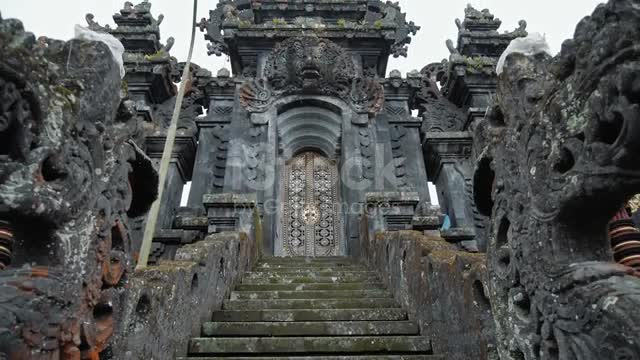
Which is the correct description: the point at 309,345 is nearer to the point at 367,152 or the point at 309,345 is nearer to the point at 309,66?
the point at 367,152

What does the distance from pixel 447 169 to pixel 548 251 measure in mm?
9574

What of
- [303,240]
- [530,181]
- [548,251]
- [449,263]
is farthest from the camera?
[303,240]

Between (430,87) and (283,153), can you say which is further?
(430,87)

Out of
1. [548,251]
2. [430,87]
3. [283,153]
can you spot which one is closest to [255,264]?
[283,153]

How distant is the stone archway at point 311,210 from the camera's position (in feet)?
32.9

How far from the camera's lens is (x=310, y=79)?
1099 centimetres

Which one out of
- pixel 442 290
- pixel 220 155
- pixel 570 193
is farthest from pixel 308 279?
pixel 220 155

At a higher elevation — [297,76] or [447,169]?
[297,76]

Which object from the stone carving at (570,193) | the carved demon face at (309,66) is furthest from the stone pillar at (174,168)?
the stone carving at (570,193)

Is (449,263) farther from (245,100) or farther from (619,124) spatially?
(245,100)

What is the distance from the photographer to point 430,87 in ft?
43.1

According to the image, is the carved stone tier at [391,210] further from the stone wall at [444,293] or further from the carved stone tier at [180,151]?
the carved stone tier at [180,151]

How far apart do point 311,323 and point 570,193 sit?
3135mm

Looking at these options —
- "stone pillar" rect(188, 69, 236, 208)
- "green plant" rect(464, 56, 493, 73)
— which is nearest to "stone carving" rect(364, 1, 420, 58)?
"green plant" rect(464, 56, 493, 73)
